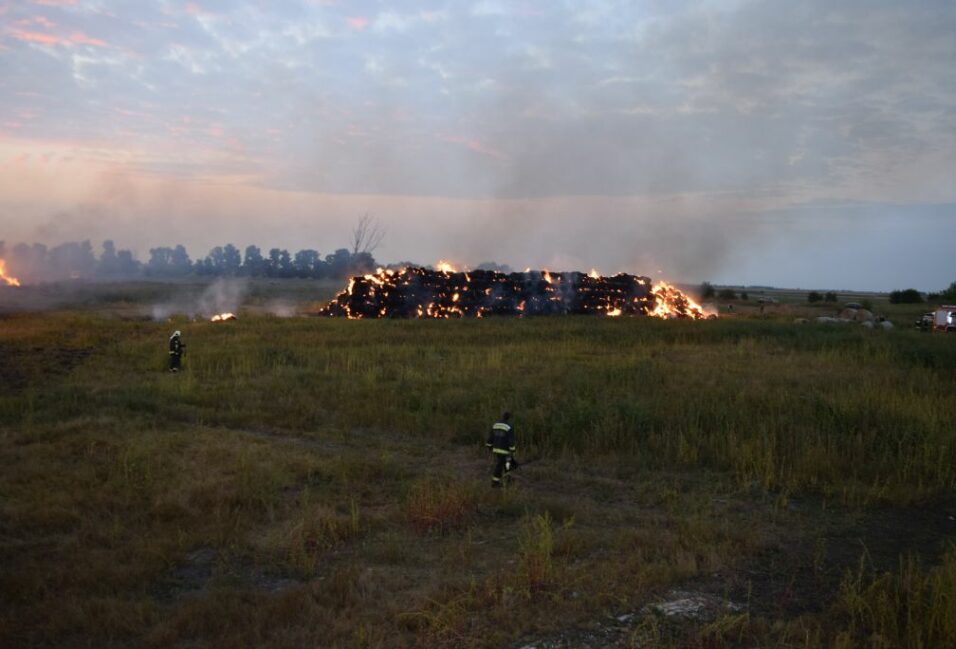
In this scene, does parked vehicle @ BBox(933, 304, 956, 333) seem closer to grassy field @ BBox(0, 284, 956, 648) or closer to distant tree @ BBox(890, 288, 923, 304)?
grassy field @ BBox(0, 284, 956, 648)

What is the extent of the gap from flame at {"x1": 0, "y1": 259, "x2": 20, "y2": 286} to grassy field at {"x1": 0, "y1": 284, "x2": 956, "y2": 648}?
31563 mm

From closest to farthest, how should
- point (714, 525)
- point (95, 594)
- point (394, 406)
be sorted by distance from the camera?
point (95, 594) → point (714, 525) → point (394, 406)

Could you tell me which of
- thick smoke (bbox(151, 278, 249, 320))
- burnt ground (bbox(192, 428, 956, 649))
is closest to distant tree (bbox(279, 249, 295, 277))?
thick smoke (bbox(151, 278, 249, 320))

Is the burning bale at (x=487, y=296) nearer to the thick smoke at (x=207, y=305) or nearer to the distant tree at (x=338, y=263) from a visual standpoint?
the thick smoke at (x=207, y=305)

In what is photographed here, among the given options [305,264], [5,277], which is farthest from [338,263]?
[5,277]

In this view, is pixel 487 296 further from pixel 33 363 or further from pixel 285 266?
pixel 285 266

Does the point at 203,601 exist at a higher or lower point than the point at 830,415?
lower

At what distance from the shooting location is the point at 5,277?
138 feet

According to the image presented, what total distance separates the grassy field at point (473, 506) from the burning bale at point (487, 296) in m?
15.7

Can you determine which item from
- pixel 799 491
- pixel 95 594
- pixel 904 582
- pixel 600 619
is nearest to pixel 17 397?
pixel 95 594

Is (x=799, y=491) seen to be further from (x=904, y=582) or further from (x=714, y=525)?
(x=904, y=582)

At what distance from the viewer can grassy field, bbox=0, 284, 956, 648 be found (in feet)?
16.9

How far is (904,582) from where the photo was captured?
5.39m

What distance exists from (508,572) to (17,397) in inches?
438
